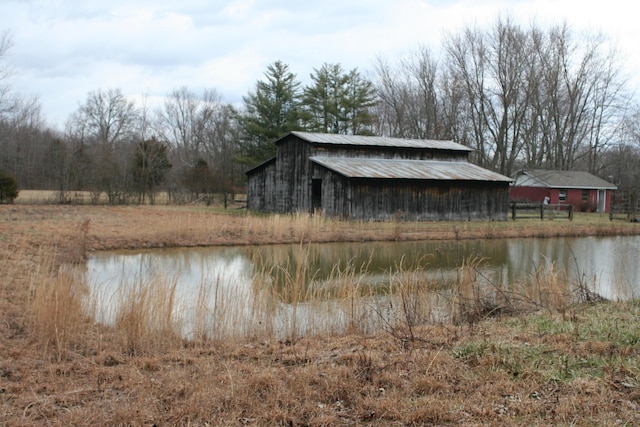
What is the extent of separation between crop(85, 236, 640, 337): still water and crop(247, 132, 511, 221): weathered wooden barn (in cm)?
667

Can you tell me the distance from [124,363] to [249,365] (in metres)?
1.34

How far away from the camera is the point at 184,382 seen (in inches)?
186

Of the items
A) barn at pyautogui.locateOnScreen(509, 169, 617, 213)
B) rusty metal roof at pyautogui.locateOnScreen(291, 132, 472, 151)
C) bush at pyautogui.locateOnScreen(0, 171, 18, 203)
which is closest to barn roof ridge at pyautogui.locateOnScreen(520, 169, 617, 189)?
barn at pyautogui.locateOnScreen(509, 169, 617, 213)

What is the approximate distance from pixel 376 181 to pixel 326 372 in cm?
2133

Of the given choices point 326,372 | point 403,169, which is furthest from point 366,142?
point 326,372

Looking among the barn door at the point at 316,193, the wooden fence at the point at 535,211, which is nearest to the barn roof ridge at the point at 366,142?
the barn door at the point at 316,193

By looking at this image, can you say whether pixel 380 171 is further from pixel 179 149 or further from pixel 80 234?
pixel 179 149

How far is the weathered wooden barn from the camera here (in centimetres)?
2592

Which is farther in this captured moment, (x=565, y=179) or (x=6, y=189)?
(x=565, y=179)

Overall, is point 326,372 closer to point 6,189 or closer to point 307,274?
point 307,274

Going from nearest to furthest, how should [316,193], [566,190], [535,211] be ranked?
[316,193], [535,211], [566,190]

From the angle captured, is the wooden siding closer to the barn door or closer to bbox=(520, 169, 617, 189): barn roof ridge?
the barn door

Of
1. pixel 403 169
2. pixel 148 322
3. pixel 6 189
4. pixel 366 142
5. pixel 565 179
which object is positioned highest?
pixel 366 142

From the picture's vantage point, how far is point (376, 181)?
25.9m
